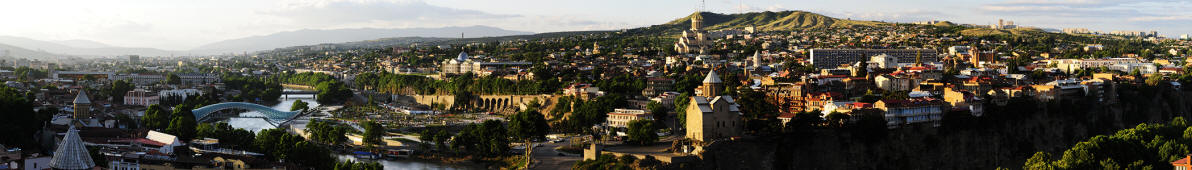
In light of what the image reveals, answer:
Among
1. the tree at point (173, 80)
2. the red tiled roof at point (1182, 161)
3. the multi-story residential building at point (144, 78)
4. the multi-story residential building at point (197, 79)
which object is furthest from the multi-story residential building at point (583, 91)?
the multi-story residential building at point (144, 78)

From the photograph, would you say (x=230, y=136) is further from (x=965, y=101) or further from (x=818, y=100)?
(x=965, y=101)

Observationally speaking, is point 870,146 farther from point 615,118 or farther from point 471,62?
point 471,62

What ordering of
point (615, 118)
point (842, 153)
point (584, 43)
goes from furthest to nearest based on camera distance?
1. point (584, 43)
2. point (615, 118)
3. point (842, 153)

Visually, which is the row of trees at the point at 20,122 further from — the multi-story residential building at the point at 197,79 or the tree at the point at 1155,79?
the multi-story residential building at the point at 197,79

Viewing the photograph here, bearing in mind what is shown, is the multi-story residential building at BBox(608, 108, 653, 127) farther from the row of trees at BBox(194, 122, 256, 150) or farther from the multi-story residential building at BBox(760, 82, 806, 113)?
the row of trees at BBox(194, 122, 256, 150)

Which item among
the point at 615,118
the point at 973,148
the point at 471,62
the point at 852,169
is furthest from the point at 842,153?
the point at 471,62

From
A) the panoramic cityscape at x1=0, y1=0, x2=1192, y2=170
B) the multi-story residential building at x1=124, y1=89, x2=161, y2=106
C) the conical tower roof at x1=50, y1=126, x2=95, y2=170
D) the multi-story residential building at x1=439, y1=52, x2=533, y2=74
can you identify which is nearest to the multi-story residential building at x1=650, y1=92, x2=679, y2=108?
the panoramic cityscape at x1=0, y1=0, x2=1192, y2=170

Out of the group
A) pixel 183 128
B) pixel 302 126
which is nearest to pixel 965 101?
pixel 183 128

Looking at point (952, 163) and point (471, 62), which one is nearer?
point (952, 163)
